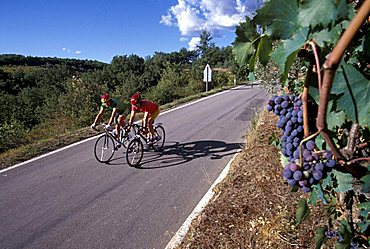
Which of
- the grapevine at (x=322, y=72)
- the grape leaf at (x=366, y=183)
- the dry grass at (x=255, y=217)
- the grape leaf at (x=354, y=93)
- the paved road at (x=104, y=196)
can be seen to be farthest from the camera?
the paved road at (x=104, y=196)

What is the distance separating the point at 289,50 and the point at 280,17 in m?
0.08

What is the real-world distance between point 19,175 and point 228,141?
5.49 meters

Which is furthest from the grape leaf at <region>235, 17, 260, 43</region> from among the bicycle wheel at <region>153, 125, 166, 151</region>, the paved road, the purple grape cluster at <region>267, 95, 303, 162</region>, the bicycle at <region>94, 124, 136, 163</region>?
the bicycle wheel at <region>153, 125, 166, 151</region>

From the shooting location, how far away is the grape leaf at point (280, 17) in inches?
25.4

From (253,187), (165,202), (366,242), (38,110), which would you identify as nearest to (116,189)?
(165,202)

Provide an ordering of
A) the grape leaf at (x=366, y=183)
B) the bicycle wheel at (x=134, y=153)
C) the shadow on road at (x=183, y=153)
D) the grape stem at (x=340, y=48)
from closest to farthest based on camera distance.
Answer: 1. the grape stem at (x=340, y=48)
2. the grape leaf at (x=366, y=183)
3. the bicycle wheel at (x=134, y=153)
4. the shadow on road at (x=183, y=153)

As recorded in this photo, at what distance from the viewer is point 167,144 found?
8.62m

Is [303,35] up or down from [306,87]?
up

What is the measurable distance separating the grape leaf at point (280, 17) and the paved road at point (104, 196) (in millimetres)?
3722

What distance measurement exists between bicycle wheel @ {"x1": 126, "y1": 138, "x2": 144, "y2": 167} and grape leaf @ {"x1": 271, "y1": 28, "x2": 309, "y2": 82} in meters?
6.23

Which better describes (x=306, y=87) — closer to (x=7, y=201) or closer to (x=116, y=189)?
(x=116, y=189)

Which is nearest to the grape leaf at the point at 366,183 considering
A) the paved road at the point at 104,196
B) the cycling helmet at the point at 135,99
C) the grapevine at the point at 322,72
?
the grapevine at the point at 322,72

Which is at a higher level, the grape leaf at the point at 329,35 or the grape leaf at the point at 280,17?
the grape leaf at the point at 280,17

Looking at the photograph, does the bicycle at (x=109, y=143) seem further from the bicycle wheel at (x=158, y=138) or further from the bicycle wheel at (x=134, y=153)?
the bicycle wheel at (x=158, y=138)
